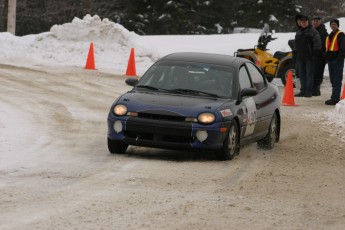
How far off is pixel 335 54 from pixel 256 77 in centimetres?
765

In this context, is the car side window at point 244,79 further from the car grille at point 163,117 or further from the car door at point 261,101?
the car grille at point 163,117

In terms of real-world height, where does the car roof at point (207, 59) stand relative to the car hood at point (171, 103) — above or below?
above

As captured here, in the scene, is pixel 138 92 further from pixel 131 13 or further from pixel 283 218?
pixel 131 13

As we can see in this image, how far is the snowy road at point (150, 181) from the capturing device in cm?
793

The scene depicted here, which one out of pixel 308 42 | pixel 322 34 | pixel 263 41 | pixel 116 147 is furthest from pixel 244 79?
pixel 263 41

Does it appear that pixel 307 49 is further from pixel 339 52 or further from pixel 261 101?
pixel 261 101

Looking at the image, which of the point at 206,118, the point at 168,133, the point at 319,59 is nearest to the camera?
the point at 168,133

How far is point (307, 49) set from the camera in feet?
73.2

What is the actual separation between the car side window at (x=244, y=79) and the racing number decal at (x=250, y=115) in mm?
231

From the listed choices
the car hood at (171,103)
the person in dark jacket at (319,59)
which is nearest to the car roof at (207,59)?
the car hood at (171,103)

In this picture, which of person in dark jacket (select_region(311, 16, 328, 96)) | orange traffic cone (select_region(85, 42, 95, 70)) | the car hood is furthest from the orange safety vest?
the car hood

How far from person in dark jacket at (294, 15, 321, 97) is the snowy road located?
573cm

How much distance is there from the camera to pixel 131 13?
177 ft

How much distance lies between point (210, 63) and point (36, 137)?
2.62 m
